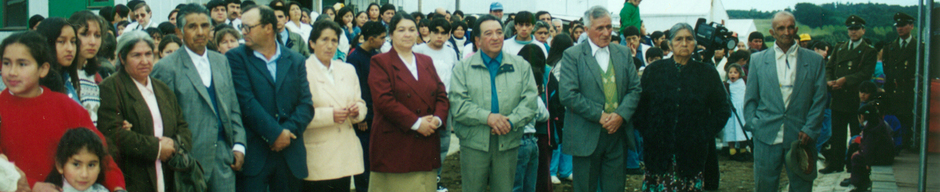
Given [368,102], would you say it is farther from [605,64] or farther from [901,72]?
[901,72]

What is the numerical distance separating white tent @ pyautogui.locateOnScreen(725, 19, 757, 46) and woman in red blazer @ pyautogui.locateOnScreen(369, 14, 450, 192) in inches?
628

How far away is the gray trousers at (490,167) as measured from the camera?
4.47 metres

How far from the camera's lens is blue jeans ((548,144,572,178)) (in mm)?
6395

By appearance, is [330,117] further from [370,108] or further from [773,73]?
[773,73]

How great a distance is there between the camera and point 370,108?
17.0ft

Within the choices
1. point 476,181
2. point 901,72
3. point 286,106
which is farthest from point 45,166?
point 901,72

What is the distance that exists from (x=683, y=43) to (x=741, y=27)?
52.9ft

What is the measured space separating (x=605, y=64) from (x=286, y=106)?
215cm

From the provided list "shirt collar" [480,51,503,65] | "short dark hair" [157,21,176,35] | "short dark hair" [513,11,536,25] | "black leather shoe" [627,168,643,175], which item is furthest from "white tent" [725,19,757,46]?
"shirt collar" [480,51,503,65]

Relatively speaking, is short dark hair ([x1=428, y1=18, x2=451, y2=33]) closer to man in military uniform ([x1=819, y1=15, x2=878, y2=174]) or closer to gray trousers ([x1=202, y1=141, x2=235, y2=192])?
gray trousers ([x1=202, y1=141, x2=235, y2=192])

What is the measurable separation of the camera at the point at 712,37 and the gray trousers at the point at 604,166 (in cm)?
233

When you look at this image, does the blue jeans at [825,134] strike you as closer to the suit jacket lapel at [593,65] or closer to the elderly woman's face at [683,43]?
the elderly woman's face at [683,43]

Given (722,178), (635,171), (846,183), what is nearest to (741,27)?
(722,178)

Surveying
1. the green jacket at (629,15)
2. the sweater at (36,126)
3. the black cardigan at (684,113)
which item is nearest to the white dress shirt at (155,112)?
the sweater at (36,126)
